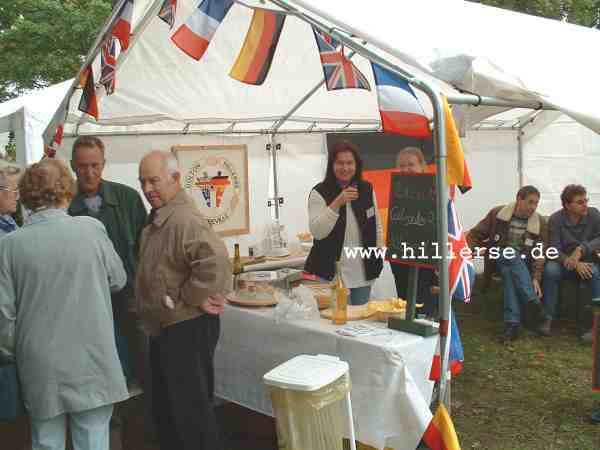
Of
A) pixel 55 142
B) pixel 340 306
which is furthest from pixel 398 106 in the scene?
pixel 55 142

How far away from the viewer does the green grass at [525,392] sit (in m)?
3.40

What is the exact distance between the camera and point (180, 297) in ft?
8.15

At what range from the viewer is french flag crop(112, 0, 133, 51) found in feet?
11.0

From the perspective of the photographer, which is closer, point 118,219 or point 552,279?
point 118,219

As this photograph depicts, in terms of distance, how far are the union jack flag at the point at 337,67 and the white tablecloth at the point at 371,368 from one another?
115 cm

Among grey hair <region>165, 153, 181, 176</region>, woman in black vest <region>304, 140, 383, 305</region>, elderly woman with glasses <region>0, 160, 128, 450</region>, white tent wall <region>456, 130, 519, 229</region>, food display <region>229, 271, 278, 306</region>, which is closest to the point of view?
elderly woman with glasses <region>0, 160, 128, 450</region>

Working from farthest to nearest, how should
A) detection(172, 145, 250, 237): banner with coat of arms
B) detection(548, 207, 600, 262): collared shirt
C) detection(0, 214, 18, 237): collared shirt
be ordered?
detection(172, 145, 250, 237): banner with coat of arms
detection(548, 207, 600, 262): collared shirt
detection(0, 214, 18, 237): collared shirt

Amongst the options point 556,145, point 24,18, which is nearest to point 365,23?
point 556,145

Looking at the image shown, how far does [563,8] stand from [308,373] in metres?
11.5

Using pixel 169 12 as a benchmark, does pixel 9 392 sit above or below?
below

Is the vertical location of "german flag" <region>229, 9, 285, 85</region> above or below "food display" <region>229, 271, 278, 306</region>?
above

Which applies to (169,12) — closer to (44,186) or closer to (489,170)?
(44,186)

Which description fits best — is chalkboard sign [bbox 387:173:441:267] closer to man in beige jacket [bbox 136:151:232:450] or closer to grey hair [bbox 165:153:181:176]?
man in beige jacket [bbox 136:151:232:450]
